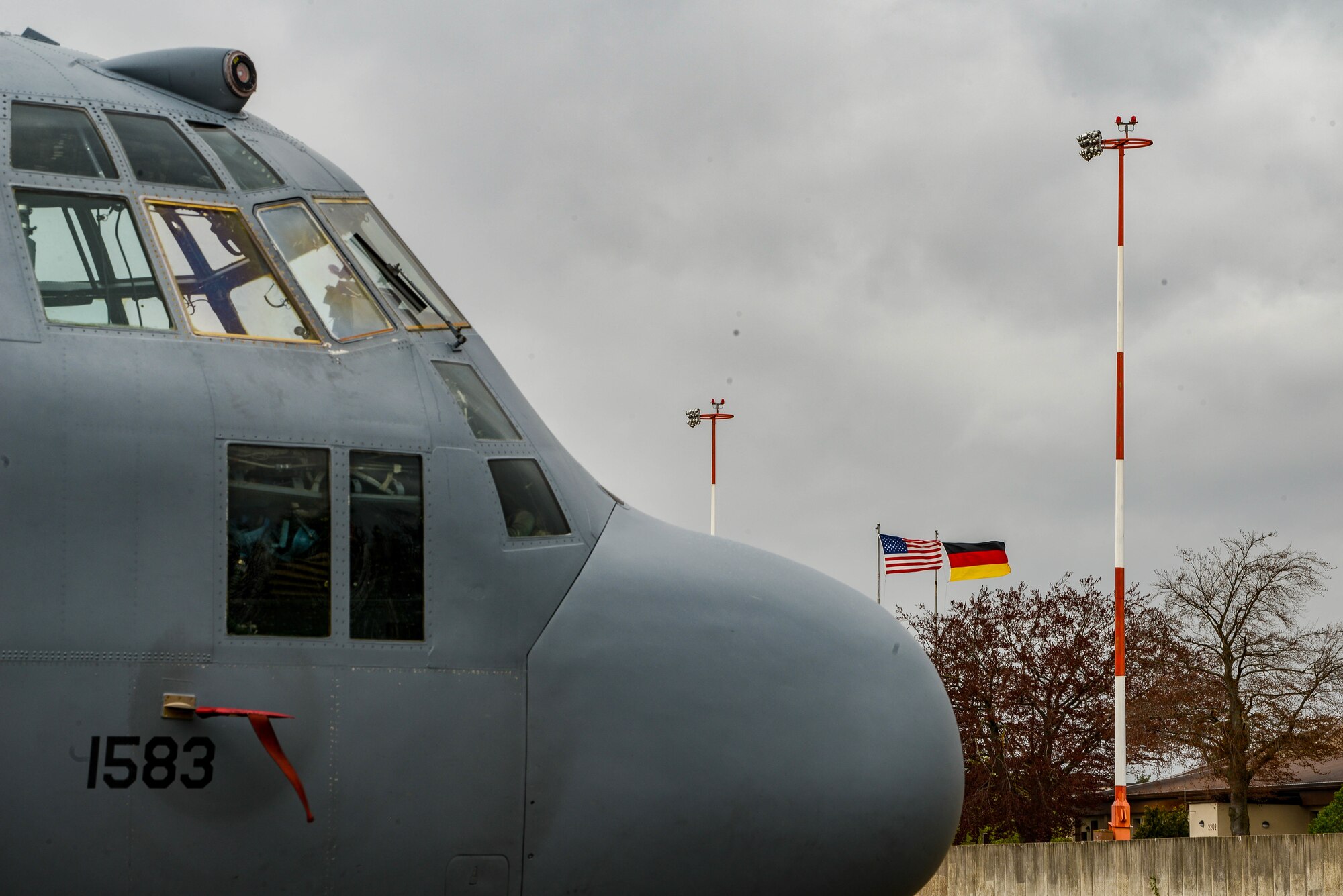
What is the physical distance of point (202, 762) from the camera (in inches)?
243

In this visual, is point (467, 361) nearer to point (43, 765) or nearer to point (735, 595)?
point (735, 595)

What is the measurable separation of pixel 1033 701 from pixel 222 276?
40111 millimetres

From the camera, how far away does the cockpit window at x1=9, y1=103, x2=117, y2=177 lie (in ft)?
22.1

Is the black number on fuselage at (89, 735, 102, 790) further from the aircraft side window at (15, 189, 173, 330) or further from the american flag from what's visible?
the american flag

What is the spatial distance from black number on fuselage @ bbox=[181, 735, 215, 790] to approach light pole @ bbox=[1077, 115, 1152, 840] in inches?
958

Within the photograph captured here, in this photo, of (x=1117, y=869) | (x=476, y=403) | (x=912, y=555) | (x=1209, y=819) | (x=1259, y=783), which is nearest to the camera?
(x=476, y=403)

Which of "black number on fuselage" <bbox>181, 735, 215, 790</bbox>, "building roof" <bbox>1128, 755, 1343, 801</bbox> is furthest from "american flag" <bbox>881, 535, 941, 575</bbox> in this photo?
"black number on fuselage" <bbox>181, 735, 215, 790</bbox>

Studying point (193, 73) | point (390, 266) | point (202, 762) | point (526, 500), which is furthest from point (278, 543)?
point (193, 73)

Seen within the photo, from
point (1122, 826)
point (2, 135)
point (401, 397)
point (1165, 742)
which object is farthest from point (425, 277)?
point (1165, 742)

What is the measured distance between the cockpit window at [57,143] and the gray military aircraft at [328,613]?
17 mm

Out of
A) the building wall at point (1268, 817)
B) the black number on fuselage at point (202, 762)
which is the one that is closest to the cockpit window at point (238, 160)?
the black number on fuselage at point (202, 762)

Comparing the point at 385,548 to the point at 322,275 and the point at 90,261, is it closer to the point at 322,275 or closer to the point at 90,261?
the point at 322,275

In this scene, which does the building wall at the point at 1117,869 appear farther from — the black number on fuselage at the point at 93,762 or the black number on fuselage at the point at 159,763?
the black number on fuselage at the point at 93,762

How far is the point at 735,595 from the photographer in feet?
23.5
